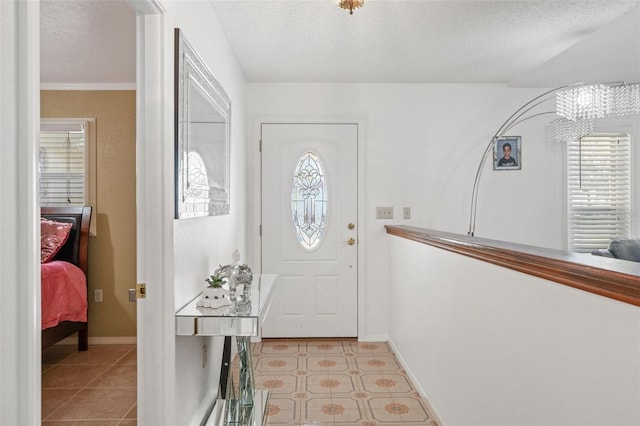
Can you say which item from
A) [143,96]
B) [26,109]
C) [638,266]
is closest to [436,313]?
[638,266]

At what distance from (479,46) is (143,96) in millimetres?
2529

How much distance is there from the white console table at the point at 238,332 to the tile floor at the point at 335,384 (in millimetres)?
259

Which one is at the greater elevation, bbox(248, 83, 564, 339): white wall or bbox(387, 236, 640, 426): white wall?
bbox(248, 83, 564, 339): white wall

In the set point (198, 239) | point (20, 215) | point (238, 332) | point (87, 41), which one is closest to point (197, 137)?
point (198, 239)

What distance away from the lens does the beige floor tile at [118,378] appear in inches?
118

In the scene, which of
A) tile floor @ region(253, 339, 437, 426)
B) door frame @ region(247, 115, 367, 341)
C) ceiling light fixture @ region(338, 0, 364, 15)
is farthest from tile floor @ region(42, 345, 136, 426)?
ceiling light fixture @ region(338, 0, 364, 15)

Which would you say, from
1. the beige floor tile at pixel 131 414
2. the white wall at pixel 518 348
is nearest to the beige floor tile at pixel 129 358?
the beige floor tile at pixel 131 414

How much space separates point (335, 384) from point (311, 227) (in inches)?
60.0

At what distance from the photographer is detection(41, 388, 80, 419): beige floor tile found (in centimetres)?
260

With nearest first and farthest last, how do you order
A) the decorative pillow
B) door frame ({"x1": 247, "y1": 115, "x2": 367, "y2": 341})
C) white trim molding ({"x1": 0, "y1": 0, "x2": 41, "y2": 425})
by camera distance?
white trim molding ({"x1": 0, "y1": 0, "x2": 41, "y2": 425})
the decorative pillow
door frame ({"x1": 247, "y1": 115, "x2": 367, "y2": 341})

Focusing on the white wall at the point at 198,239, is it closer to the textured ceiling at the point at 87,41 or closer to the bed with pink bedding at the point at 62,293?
the textured ceiling at the point at 87,41

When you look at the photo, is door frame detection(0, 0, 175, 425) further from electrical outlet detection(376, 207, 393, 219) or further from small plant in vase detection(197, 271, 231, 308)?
electrical outlet detection(376, 207, 393, 219)

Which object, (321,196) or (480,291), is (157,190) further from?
(321,196)

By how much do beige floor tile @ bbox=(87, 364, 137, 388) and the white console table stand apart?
845 mm
